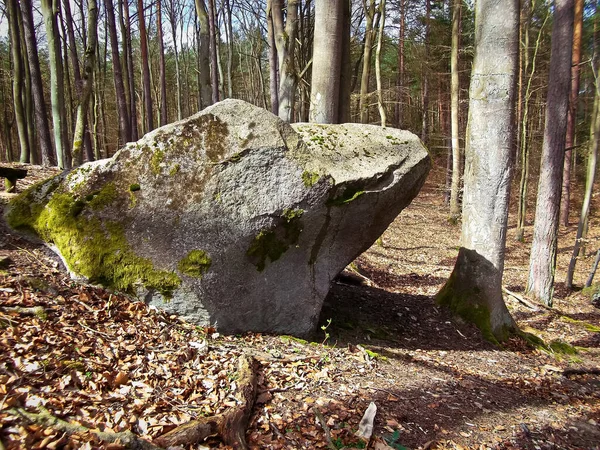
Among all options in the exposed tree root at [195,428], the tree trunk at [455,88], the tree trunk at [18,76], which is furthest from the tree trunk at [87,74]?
the tree trunk at [455,88]

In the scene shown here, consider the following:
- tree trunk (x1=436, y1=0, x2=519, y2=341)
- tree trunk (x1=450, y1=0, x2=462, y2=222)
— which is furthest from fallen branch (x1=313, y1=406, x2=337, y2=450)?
tree trunk (x1=450, y1=0, x2=462, y2=222)

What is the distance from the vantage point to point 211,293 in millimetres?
3889

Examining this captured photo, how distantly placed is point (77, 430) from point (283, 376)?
164 cm

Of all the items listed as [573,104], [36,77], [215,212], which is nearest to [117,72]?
[36,77]

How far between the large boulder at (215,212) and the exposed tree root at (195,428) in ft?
3.95

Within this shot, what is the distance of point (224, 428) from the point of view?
7.90 feet

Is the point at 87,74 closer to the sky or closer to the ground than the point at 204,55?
closer to the ground

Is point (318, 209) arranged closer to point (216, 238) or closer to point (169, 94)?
point (216, 238)

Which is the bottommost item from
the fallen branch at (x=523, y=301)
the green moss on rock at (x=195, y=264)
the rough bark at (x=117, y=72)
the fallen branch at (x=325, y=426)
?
the fallen branch at (x=523, y=301)

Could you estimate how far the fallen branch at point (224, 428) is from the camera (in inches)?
87.1

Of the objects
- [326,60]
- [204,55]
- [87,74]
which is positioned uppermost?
[204,55]

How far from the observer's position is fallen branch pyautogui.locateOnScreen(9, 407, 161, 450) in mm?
2023

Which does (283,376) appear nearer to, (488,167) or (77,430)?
(77,430)

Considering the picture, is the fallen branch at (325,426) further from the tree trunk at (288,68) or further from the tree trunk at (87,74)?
the tree trunk at (87,74)
